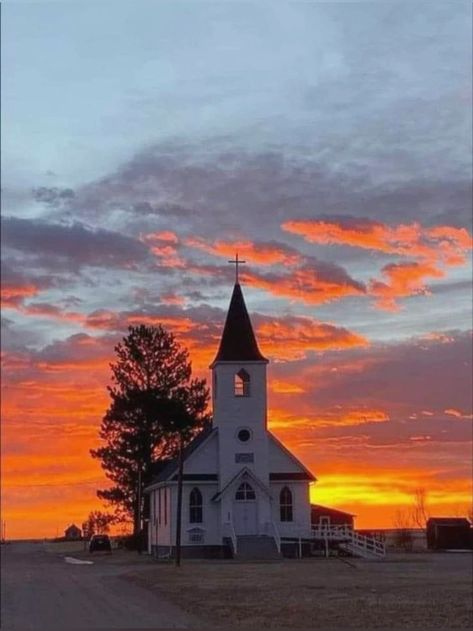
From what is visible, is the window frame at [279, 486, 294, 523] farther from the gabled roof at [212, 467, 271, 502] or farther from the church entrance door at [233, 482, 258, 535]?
the church entrance door at [233, 482, 258, 535]

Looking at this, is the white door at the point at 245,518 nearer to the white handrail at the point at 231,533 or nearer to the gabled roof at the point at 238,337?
the white handrail at the point at 231,533

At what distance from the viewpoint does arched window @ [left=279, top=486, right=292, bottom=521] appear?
60.1 meters

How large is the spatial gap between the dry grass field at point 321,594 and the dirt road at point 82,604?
71cm

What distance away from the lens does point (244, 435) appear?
59.9 m

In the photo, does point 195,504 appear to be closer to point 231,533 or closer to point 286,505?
point 231,533

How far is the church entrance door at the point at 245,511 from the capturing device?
5897 centimetres

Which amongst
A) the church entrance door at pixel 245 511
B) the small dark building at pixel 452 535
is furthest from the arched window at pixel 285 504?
the small dark building at pixel 452 535

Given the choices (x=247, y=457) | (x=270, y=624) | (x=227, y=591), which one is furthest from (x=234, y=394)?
(x=270, y=624)

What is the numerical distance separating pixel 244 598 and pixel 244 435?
104 feet

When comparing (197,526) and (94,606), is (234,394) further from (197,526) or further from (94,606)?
(94,606)

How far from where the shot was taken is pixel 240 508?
195 feet

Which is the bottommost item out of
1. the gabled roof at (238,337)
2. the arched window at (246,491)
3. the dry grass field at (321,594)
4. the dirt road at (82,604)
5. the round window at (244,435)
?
the dirt road at (82,604)

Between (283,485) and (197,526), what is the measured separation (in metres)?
4.87

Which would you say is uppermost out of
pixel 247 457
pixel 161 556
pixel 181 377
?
pixel 181 377
